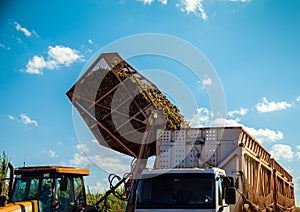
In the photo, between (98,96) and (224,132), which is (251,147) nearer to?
(224,132)

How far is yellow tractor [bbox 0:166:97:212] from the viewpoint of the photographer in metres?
8.02

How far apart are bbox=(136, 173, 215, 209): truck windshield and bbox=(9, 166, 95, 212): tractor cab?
1.79 metres

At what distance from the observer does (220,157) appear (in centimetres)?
858

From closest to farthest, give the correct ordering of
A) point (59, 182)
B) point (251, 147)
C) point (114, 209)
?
point (59, 182), point (251, 147), point (114, 209)

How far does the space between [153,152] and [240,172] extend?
233 cm

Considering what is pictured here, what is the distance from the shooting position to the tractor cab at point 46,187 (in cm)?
808

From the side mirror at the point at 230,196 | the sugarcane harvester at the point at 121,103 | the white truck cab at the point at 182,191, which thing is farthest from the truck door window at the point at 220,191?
the sugarcane harvester at the point at 121,103

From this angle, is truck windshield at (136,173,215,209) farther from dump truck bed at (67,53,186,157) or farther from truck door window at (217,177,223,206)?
dump truck bed at (67,53,186,157)

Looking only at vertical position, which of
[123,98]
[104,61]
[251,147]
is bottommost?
[251,147]

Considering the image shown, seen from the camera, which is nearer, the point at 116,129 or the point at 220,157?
the point at 220,157

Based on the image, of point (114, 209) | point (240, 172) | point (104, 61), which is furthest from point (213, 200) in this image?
point (114, 209)

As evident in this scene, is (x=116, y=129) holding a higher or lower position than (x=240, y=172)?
higher

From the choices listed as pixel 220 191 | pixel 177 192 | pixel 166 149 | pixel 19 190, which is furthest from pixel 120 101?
pixel 220 191

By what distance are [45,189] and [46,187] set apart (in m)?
0.05
